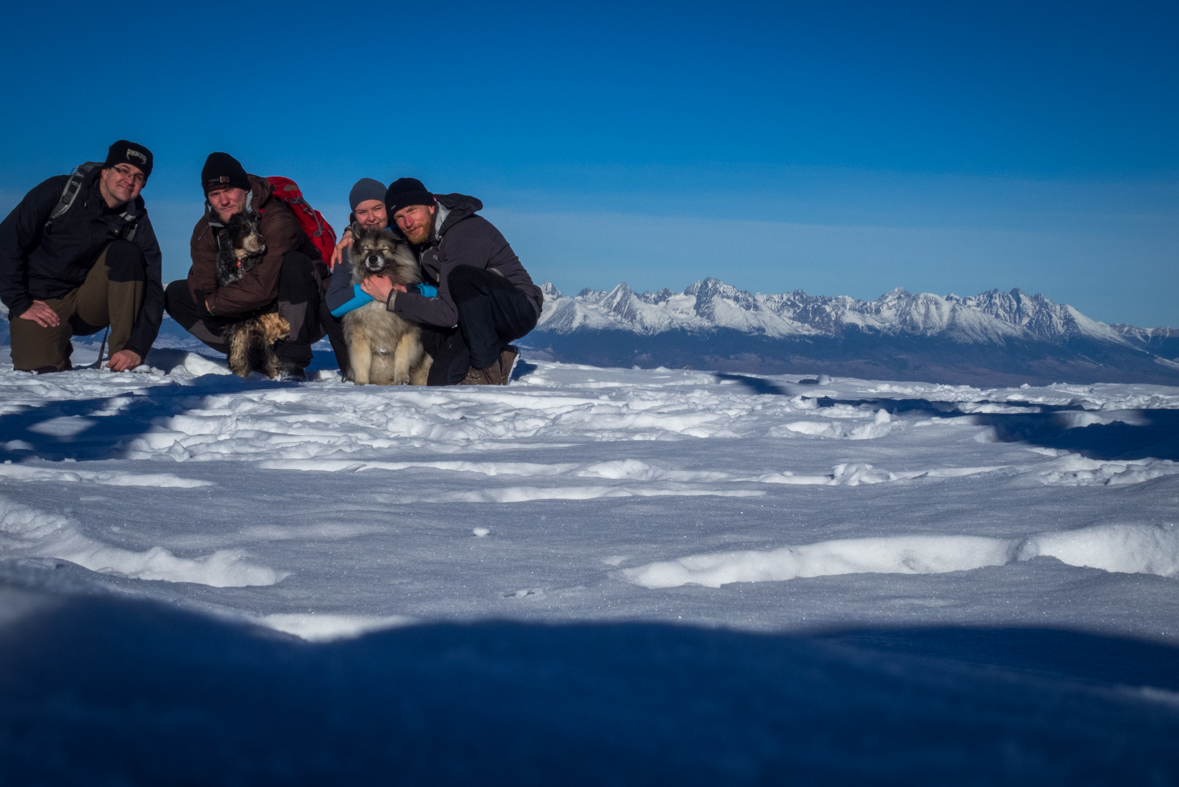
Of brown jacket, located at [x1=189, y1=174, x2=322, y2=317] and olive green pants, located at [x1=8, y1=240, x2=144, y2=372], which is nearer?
olive green pants, located at [x1=8, y1=240, x2=144, y2=372]

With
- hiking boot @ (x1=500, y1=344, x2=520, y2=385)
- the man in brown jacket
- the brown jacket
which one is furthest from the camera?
hiking boot @ (x1=500, y1=344, x2=520, y2=385)

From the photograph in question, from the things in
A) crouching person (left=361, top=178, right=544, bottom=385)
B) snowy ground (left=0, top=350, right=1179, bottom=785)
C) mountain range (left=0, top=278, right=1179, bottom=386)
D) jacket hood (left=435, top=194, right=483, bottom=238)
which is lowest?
snowy ground (left=0, top=350, right=1179, bottom=785)

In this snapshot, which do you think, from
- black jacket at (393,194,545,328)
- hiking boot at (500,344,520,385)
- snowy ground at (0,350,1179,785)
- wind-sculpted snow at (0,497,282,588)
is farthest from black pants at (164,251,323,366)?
wind-sculpted snow at (0,497,282,588)

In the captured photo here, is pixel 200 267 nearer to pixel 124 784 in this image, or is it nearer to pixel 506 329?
pixel 506 329

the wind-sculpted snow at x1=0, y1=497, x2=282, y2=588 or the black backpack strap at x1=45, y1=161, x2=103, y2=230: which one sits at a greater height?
the black backpack strap at x1=45, y1=161, x2=103, y2=230

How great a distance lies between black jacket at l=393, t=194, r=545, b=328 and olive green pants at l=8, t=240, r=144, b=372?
1.93 metres

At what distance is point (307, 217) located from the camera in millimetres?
5141

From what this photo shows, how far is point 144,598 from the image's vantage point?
2.67ft

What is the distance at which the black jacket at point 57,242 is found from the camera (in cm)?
454

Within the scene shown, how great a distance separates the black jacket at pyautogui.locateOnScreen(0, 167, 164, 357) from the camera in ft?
14.9

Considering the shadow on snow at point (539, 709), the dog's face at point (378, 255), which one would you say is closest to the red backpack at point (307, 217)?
the dog's face at point (378, 255)

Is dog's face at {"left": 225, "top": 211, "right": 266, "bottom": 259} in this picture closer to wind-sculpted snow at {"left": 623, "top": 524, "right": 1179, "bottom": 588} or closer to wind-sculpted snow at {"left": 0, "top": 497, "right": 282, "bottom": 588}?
wind-sculpted snow at {"left": 0, "top": 497, "right": 282, "bottom": 588}

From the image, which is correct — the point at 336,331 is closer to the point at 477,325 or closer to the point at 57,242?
the point at 477,325

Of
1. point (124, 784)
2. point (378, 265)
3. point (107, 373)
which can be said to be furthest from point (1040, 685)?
point (107, 373)
